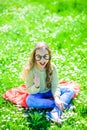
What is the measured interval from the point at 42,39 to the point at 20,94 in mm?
3995

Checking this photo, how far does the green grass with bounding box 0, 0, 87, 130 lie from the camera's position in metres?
7.76

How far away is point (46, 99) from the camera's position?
26.8 ft

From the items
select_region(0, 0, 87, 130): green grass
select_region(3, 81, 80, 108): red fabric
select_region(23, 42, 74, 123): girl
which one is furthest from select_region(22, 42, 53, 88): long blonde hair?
select_region(0, 0, 87, 130): green grass

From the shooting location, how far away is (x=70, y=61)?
10703mm

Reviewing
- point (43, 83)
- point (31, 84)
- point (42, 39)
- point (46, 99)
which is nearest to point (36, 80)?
point (31, 84)

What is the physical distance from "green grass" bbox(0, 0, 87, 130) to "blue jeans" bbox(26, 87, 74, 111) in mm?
212

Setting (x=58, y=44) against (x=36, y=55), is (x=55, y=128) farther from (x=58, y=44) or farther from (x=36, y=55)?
(x=58, y=44)

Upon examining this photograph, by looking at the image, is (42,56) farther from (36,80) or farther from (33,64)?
(36,80)

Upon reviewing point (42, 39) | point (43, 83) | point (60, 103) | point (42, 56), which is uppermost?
point (42, 39)

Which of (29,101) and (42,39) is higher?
(42,39)

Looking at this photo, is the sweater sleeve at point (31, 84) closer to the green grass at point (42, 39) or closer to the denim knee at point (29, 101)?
the denim knee at point (29, 101)

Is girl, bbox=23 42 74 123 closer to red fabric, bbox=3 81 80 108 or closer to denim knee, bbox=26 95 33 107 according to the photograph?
denim knee, bbox=26 95 33 107

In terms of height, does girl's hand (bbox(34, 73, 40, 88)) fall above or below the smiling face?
below

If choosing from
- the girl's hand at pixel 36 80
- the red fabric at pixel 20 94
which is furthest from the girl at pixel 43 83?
the red fabric at pixel 20 94
